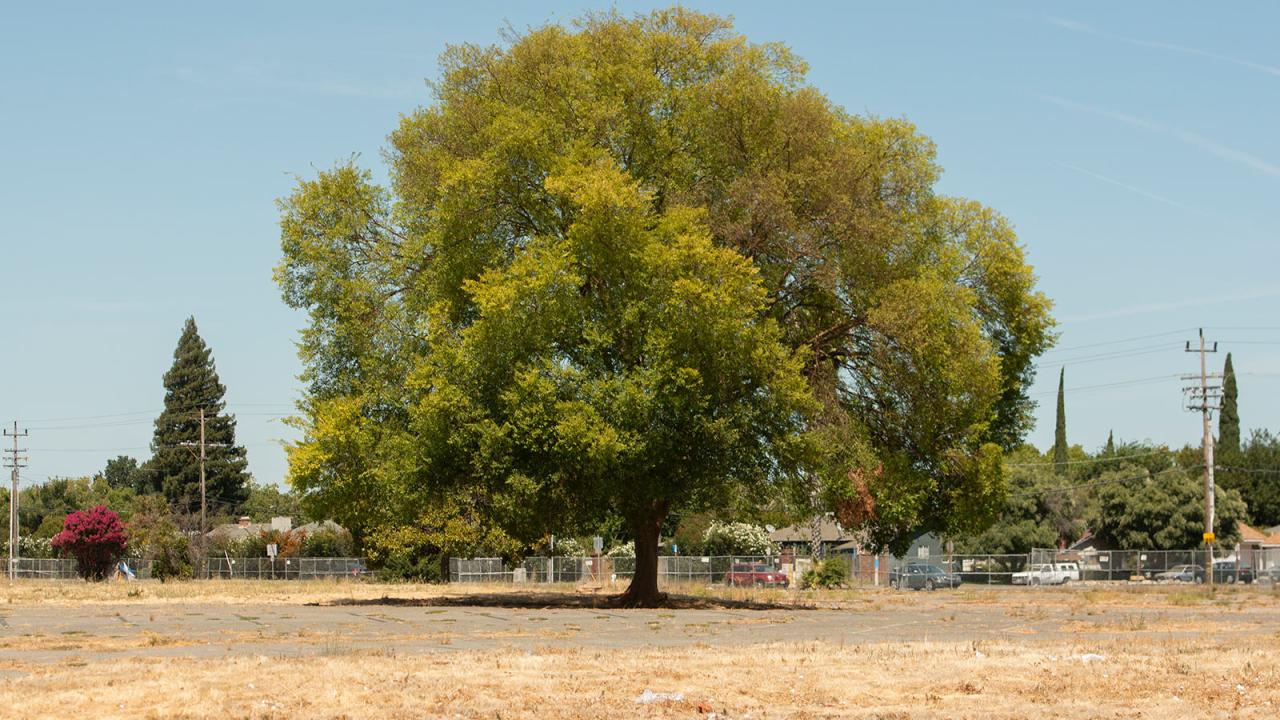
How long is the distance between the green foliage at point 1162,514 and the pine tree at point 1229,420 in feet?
78.2

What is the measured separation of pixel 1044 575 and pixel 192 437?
78.8 meters

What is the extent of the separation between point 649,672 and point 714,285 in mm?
19751

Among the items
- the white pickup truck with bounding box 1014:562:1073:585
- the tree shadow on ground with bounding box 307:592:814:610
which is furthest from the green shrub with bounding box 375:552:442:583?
the white pickup truck with bounding box 1014:562:1073:585

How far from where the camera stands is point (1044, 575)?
82.9 metres

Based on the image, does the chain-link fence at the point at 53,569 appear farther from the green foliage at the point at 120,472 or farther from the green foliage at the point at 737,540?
the green foliage at the point at 120,472

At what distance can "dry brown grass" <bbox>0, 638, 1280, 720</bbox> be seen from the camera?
1512 centimetres

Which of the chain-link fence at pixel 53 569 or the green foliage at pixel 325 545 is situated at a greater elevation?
the green foliage at pixel 325 545

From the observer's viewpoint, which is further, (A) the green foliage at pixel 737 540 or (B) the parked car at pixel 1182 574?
(A) the green foliage at pixel 737 540

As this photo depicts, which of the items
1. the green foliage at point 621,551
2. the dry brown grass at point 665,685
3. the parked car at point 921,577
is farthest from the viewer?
the green foliage at point 621,551

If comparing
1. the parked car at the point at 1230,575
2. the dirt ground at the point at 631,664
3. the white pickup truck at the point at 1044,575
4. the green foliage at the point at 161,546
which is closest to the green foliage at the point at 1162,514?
the white pickup truck at the point at 1044,575

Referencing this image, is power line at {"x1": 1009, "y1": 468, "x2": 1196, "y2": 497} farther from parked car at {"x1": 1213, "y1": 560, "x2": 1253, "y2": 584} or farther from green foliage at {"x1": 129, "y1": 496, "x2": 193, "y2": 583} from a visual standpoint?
green foliage at {"x1": 129, "y1": 496, "x2": 193, "y2": 583}

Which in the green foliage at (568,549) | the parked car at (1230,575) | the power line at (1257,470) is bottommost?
the parked car at (1230,575)

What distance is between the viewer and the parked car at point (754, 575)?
241ft

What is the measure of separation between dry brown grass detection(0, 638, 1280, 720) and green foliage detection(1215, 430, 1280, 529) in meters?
96.8
